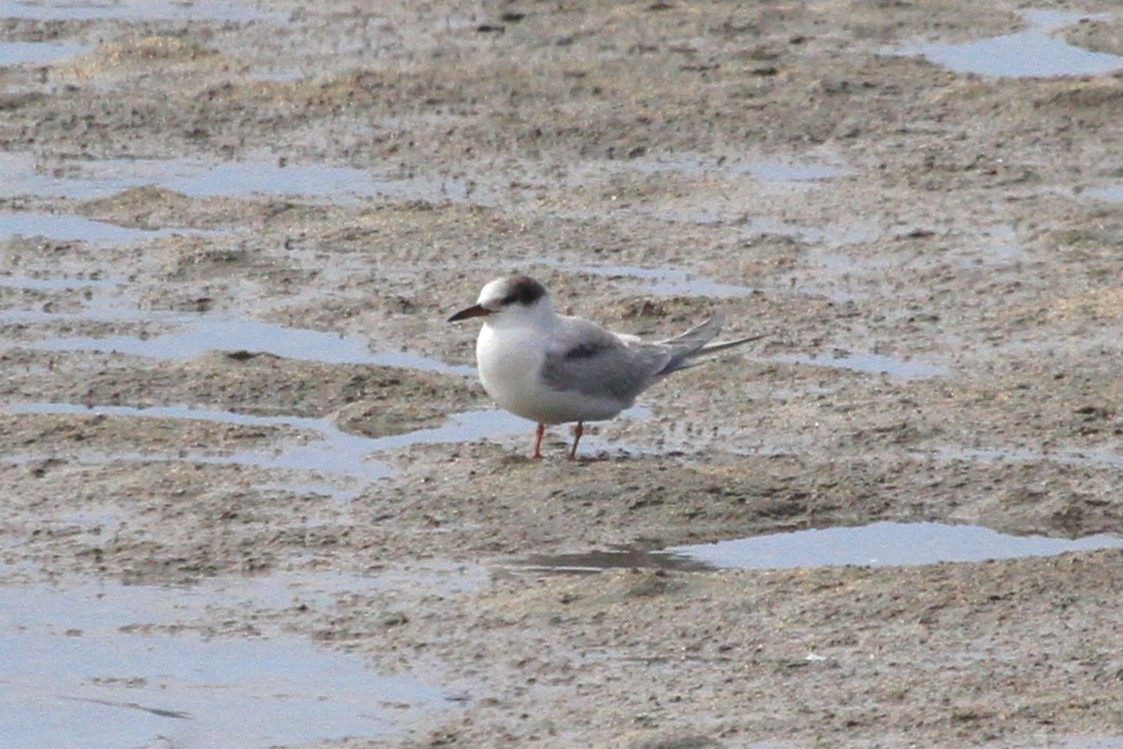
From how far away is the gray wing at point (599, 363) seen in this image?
332 inches

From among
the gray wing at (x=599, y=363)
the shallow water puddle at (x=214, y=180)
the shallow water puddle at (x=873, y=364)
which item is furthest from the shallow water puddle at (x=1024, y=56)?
the gray wing at (x=599, y=363)

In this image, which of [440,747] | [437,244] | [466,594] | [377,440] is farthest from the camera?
[437,244]

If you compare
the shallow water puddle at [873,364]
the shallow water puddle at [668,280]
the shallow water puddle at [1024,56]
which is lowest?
the shallow water puddle at [873,364]

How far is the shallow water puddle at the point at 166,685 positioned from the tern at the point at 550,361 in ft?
5.51

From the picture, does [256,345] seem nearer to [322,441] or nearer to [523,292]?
[322,441]

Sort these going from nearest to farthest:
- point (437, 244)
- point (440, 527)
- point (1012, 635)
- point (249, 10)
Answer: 1. point (1012, 635)
2. point (440, 527)
3. point (437, 244)
4. point (249, 10)

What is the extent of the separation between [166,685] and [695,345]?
302 cm

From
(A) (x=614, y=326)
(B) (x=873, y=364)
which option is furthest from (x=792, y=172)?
(B) (x=873, y=364)

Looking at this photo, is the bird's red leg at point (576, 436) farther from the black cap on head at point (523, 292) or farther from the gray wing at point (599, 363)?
the black cap on head at point (523, 292)

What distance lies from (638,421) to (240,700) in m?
2.84

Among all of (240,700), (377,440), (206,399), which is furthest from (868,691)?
(206,399)

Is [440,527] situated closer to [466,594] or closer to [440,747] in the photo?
[466,594]

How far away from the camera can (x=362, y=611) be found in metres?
6.99

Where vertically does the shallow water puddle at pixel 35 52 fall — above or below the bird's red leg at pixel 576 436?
above
